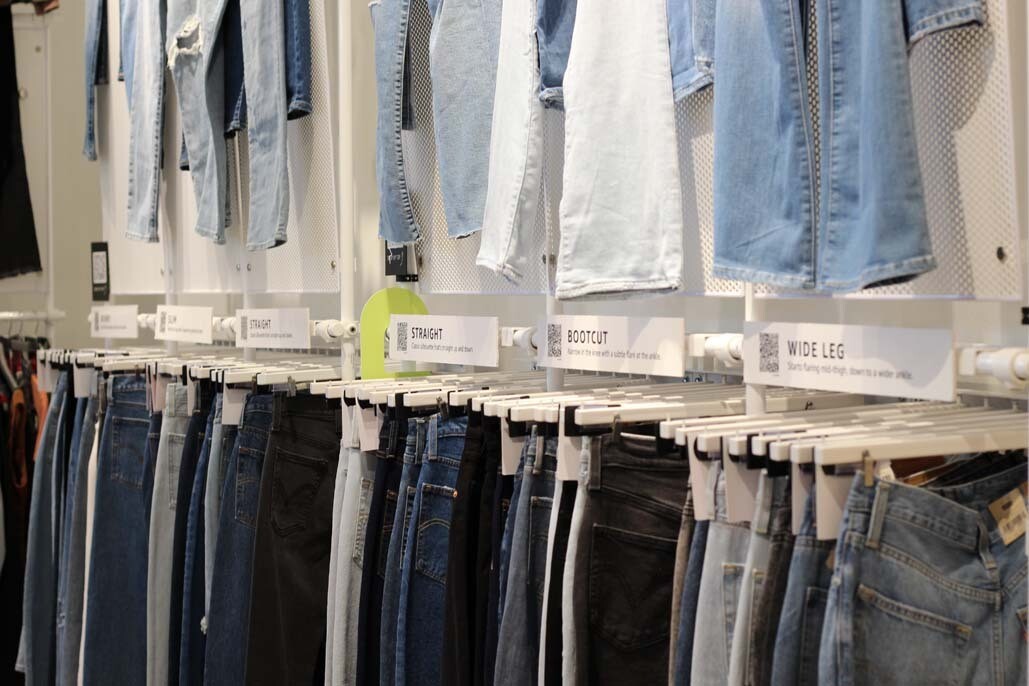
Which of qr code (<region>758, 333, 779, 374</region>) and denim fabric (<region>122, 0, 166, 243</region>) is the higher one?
denim fabric (<region>122, 0, 166, 243</region>)

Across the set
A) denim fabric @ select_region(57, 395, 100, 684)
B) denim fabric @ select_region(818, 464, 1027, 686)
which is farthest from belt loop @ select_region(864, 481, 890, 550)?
denim fabric @ select_region(57, 395, 100, 684)

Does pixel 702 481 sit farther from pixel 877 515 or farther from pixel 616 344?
pixel 616 344

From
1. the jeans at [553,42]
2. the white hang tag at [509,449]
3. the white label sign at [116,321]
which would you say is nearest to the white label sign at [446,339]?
the white hang tag at [509,449]

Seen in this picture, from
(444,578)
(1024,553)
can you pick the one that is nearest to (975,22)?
(1024,553)

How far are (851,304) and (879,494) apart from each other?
1.04 meters

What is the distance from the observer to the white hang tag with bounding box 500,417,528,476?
197cm

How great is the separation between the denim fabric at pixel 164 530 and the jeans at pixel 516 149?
1.17 meters

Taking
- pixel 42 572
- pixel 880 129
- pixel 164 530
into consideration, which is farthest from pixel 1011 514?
pixel 42 572

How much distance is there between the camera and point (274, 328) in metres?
2.91

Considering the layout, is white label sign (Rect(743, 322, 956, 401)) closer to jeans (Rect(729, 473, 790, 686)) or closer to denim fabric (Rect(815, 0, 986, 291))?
denim fabric (Rect(815, 0, 986, 291))

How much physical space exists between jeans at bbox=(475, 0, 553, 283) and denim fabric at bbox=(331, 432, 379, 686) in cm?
53

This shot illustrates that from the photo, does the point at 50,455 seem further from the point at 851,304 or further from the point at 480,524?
the point at 851,304

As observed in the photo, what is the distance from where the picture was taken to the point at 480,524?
2012 mm

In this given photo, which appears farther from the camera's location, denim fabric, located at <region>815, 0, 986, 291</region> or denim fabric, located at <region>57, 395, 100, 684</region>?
denim fabric, located at <region>57, 395, 100, 684</region>
